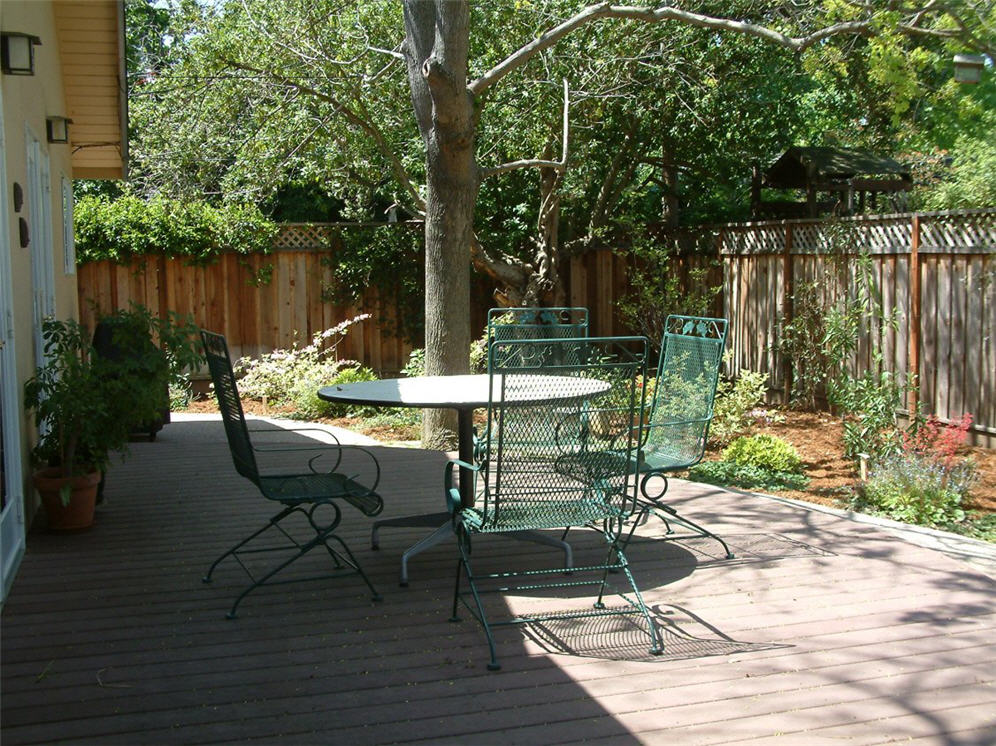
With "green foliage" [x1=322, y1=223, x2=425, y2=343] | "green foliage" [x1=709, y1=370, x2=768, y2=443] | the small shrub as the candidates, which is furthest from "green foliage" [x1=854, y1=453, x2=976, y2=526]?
"green foliage" [x1=322, y1=223, x2=425, y2=343]

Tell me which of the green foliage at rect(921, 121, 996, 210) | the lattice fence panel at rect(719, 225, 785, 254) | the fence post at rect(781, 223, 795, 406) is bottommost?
the fence post at rect(781, 223, 795, 406)

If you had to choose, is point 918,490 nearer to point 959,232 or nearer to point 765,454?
point 765,454

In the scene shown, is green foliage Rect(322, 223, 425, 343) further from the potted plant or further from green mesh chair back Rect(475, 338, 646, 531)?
green mesh chair back Rect(475, 338, 646, 531)

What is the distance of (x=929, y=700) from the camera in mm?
A: 3221

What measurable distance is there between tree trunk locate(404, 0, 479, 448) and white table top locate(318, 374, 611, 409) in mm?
2332

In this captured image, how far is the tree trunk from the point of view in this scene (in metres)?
7.71

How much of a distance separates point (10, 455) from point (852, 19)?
603 centimetres

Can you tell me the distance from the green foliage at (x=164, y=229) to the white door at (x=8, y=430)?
687 cm

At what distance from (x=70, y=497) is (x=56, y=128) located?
3.63 m

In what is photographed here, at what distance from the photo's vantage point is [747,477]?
266 inches

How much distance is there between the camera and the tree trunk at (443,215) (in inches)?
304

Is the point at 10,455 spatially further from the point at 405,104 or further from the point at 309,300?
the point at 309,300

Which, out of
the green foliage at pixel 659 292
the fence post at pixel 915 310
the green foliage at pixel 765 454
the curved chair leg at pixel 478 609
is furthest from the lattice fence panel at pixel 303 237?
the curved chair leg at pixel 478 609

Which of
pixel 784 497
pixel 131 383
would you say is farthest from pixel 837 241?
pixel 131 383
